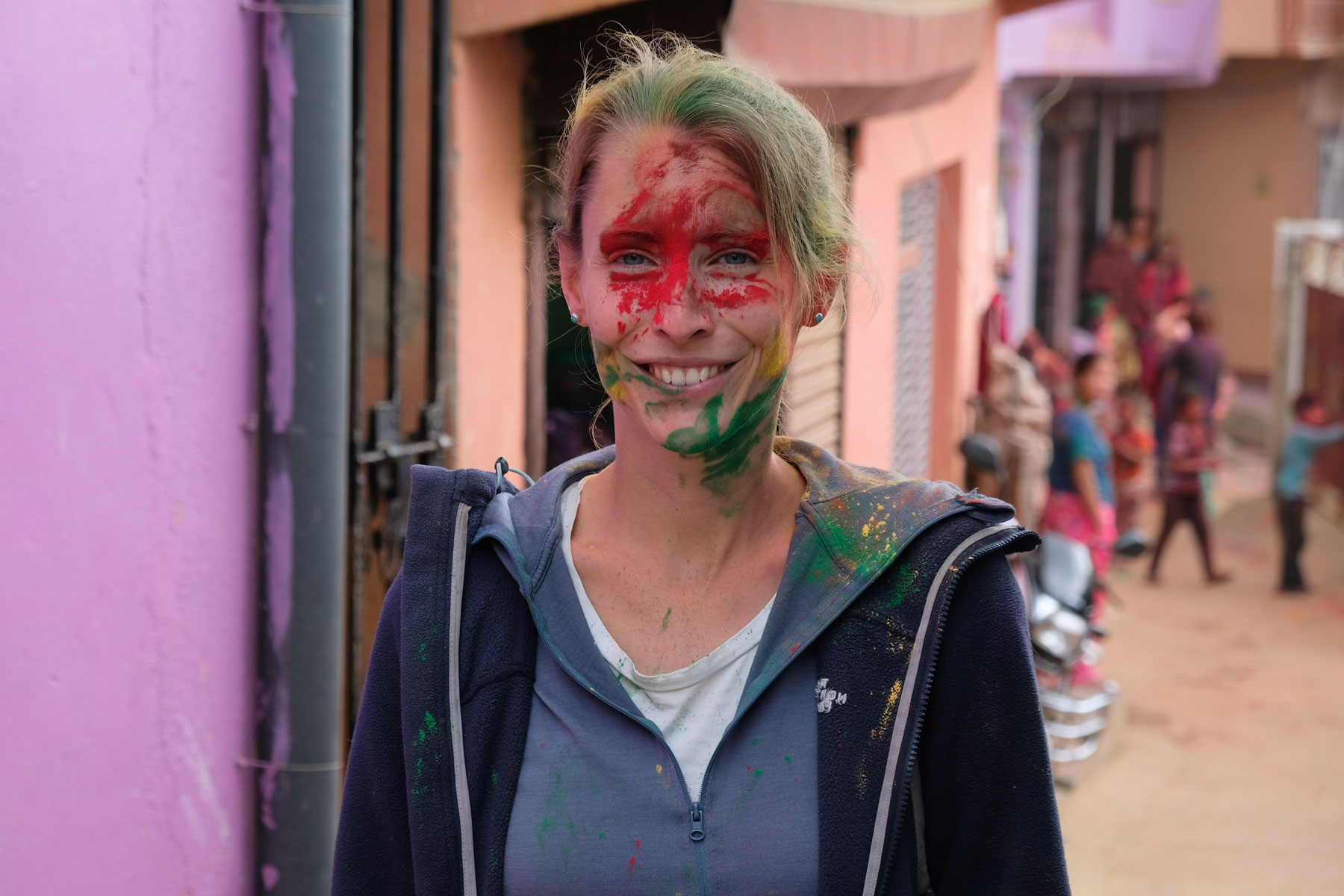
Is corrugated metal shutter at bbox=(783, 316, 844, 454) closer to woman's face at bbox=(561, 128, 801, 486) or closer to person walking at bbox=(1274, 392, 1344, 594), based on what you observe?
woman's face at bbox=(561, 128, 801, 486)

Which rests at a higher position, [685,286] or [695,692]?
[685,286]

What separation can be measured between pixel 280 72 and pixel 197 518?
1.04 m

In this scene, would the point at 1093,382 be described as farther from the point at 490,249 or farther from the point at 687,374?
the point at 687,374

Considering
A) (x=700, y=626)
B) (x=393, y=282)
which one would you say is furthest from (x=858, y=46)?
(x=700, y=626)

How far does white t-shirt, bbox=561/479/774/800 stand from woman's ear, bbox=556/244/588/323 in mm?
422

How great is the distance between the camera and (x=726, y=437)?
1705 mm

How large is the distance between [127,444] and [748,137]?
188cm

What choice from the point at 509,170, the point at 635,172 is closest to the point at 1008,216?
the point at 509,170

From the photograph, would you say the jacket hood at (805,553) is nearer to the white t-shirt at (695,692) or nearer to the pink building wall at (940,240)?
the white t-shirt at (695,692)

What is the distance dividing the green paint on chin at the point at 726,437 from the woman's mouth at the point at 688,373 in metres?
0.03

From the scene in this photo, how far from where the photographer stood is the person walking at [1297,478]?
33.9 feet

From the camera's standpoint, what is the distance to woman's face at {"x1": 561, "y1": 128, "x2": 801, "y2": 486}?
5.50 ft

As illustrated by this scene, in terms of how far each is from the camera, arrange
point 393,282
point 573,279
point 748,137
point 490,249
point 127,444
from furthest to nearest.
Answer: point 490,249 → point 393,282 → point 127,444 → point 573,279 → point 748,137

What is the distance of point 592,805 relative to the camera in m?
1.55
